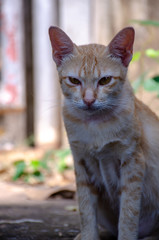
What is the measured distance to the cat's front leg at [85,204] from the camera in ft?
6.66

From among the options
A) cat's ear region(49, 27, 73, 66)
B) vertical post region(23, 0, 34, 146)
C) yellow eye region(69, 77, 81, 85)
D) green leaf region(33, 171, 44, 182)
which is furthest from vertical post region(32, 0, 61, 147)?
yellow eye region(69, 77, 81, 85)

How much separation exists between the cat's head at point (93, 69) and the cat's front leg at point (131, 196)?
0.31 m

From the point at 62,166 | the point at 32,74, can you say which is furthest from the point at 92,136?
the point at 32,74

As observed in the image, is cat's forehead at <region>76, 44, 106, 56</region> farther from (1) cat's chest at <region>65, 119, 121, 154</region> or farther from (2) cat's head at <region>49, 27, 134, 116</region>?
(1) cat's chest at <region>65, 119, 121, 154</region>

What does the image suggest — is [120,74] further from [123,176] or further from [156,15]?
[156,15]

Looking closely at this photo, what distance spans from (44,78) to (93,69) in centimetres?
350

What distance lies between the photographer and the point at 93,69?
6.13 feet

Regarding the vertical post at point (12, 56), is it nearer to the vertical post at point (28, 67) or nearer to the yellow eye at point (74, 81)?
the vertical post at point (28, 67)

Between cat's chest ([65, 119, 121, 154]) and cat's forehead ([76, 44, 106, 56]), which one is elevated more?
cat's forehead ([76, 44, 106, 56])

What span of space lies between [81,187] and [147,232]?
0.48m

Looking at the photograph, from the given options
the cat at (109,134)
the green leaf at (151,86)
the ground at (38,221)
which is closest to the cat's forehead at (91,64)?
the cat at (109,134)

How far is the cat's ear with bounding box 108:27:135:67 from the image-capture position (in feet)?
6.25

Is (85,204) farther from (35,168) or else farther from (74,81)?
(35,168)

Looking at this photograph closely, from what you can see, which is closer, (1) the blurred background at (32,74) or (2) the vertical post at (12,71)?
(1) the blurred background at (32,74)
